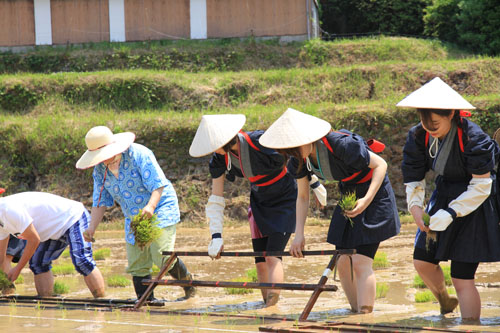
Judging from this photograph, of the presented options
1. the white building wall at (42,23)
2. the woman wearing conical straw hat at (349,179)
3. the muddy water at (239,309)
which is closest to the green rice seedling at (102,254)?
the muddy water at (239,309)

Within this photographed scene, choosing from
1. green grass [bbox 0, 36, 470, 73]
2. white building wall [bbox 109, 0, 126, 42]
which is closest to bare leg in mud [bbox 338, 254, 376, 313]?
green grass [bbox 0, 36, 470, 73]

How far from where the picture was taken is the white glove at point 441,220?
4414mm

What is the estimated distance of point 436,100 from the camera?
176 inches

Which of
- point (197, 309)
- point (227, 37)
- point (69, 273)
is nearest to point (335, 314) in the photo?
point (197, 309)

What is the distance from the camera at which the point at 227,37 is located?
23.4m

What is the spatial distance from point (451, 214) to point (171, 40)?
65.6 feet

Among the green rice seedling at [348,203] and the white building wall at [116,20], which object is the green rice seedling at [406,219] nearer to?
the green rice seedling at [348,203]

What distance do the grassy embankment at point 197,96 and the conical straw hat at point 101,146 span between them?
323 inches

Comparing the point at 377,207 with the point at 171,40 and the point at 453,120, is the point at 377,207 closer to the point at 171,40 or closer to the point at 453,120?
the point at 453,120

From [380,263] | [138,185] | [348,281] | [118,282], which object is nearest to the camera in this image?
[348,281]

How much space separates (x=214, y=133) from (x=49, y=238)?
91.2 inches

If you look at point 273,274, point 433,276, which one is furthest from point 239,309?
point 433,276

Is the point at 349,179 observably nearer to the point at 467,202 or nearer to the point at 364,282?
the point at 364,282

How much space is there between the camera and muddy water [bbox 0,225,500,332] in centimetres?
477
